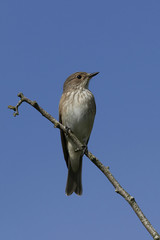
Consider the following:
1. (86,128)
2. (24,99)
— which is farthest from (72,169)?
(24,99)

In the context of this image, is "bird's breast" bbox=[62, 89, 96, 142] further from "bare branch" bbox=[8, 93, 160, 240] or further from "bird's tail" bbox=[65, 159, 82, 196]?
"bare branch" bbox=[8, 93, 160, 240]

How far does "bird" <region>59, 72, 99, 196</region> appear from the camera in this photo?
7809mm

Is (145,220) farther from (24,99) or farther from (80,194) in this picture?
(80,194)

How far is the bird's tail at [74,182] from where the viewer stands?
868 centimetres

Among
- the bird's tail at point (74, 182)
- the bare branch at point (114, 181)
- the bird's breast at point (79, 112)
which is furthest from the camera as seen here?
the bird's tail at point (74, 182)

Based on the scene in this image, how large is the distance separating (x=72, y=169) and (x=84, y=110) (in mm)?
1895

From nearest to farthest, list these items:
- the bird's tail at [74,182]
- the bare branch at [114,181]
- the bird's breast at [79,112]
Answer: the bare branch at [114,181] → the bird's breast at [79,112] → the bird's tail at [74,182]

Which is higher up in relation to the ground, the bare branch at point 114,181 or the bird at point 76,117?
the bird at point 76,117

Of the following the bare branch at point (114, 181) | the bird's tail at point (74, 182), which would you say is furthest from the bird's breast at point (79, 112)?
the bare branch at point (114, 181)

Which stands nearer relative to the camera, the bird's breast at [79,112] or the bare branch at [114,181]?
the bare branch at [114,181]

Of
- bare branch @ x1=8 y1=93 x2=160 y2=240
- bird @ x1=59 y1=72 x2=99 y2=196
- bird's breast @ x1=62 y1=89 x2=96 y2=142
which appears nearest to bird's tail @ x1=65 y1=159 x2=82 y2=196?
bird @ x1=59 y1=72 x2=99 y2=196

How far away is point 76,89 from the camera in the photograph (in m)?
8.41

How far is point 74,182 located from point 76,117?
1.93 metres

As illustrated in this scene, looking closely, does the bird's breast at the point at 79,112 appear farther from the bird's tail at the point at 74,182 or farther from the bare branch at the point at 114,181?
the bare branch at the point at 114,181
